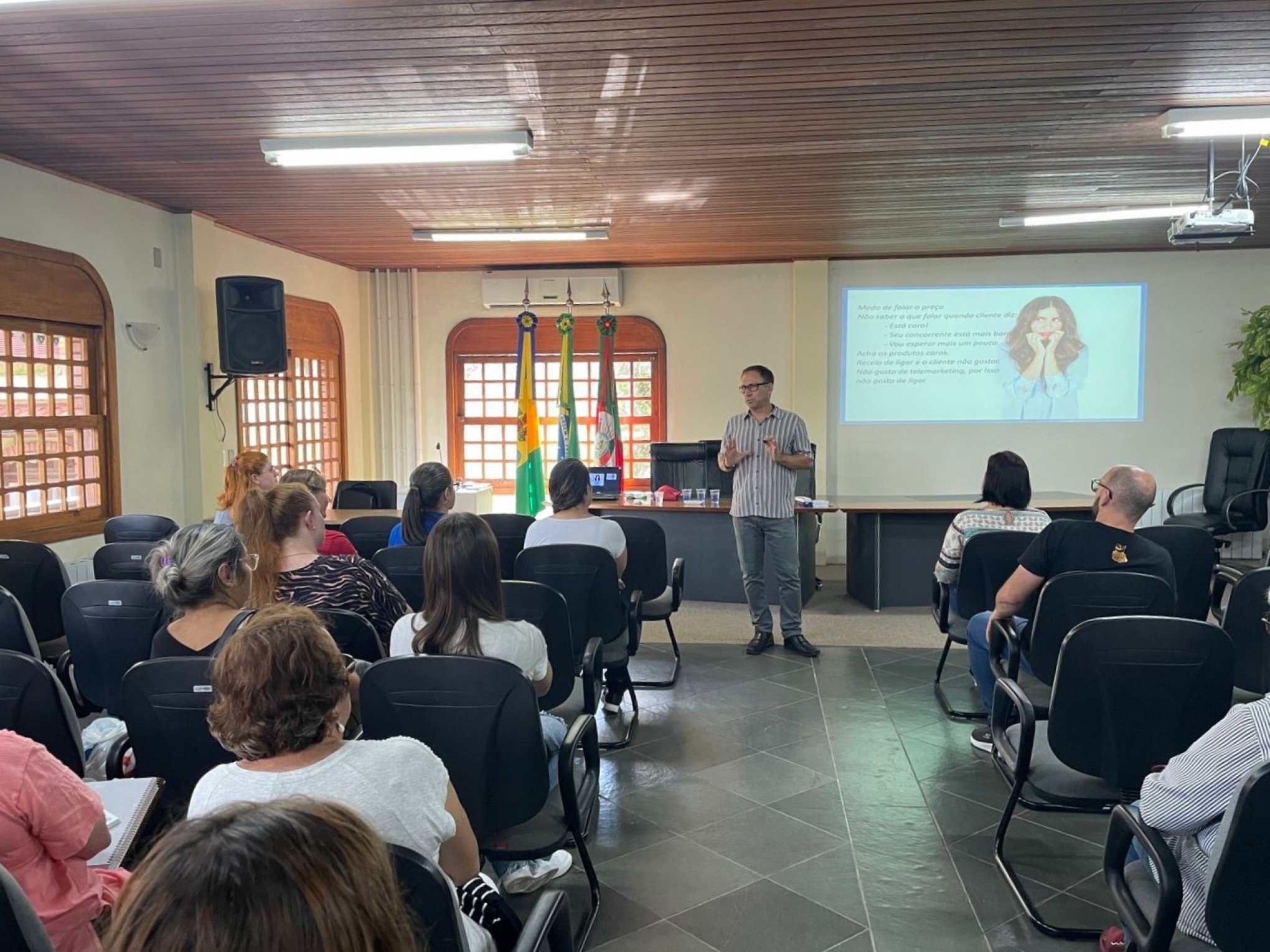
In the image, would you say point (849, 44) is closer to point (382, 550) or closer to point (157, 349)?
point (382, 550)

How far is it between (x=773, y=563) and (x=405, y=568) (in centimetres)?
256

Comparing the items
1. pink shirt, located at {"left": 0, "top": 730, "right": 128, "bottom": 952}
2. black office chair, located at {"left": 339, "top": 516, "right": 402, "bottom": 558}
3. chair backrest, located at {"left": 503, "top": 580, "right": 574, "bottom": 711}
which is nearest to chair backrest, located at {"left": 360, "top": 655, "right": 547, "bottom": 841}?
pink shirt, located at {"left": 0, "top": 730, "right": 128, "bottom": 952}

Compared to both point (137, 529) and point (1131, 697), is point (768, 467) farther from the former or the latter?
point (137, 529)

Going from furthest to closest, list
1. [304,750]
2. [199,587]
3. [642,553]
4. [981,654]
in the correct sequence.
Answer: [642,553], [981,654], [199,587], [304,750]

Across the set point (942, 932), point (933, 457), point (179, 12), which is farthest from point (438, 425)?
point (942, 932)

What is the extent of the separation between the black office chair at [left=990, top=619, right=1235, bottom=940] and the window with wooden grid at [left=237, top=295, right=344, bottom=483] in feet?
20.6

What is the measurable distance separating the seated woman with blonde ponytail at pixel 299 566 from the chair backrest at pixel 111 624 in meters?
0.45

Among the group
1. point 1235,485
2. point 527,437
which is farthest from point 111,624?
point 1235,485

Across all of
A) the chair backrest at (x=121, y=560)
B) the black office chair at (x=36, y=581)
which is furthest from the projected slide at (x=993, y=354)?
the black office chair at (x=36, y=581)

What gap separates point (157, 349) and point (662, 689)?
4.12m

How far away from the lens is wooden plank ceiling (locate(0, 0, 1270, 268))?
3191mm

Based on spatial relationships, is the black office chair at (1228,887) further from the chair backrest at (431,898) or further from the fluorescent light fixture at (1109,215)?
the fluorescent light fixture at (1109,215)

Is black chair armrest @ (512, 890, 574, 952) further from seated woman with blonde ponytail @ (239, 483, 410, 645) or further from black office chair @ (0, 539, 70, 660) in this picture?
black office chair @ (0, 539, 70, 660)

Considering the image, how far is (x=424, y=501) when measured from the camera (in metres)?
4.00
